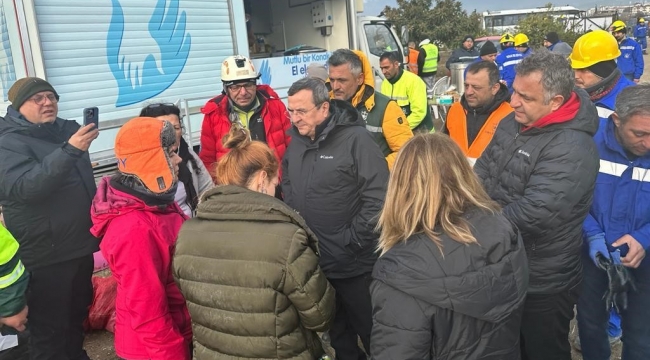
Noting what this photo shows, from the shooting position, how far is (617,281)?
237 cm

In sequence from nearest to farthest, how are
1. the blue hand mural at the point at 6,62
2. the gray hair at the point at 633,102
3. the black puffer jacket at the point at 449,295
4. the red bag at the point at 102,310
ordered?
the black puffer jacket at the point at 449,295 → the gray hair at the point at 633,102 → the red bag at the point at 102,310 → the blue hand mural at the point at 6,62

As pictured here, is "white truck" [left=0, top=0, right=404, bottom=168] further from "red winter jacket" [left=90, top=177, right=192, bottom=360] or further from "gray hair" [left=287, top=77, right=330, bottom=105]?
"red winter jacket" [left=90, top=177, right=192, bottom=360]

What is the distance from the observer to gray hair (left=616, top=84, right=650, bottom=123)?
221 cm

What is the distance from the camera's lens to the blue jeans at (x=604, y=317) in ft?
7.86

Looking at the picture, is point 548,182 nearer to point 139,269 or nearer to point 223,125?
point 139,269

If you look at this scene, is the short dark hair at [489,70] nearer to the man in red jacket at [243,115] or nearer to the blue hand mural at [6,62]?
the man in red jacket at [243,115]

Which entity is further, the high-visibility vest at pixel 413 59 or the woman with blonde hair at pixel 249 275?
the high-visibility vest at pixel 413 59

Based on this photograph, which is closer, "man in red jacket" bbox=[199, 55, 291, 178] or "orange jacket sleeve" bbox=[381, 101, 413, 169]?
"orange jacket sleeve" bbox=[381, 101, 413, 169]

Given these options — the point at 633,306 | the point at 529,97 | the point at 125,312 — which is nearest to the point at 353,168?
the point at 529,97

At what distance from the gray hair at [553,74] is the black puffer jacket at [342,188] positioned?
0.87 m

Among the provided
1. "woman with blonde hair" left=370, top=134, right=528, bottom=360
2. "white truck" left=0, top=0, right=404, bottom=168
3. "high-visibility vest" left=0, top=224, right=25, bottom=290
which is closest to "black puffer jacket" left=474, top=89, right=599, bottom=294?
"woman with blonde hair" left=370, top=134, right=528, bottom=360

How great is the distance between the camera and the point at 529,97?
2189 mm

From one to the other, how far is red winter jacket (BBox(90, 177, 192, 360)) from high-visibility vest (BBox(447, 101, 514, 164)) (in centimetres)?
200

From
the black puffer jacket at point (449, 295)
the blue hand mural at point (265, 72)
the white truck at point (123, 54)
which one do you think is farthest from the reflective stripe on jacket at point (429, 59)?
the black puffer jacket at point (449, 295)
